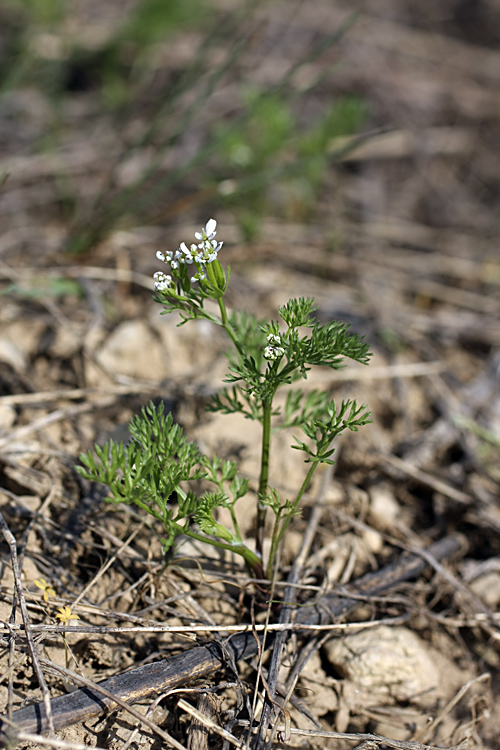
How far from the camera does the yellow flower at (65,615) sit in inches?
68.7

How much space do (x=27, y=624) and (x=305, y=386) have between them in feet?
5.41

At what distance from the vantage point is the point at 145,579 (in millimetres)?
1956

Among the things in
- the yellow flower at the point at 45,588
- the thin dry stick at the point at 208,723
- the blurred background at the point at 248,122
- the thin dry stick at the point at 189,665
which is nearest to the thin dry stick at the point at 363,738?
the thin dry stick at the point at 208,723

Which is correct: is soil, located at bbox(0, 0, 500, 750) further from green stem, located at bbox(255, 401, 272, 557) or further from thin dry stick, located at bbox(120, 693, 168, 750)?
green stem, located at bbox(255, 401, 272, 557)

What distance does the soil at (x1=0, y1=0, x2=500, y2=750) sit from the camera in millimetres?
1837

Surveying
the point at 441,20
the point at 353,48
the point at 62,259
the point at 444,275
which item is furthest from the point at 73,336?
the point at 441,20

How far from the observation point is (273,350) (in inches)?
62.6

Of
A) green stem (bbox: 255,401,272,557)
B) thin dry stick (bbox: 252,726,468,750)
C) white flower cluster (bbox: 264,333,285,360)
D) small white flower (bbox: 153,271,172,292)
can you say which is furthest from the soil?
white flower cluster (bbox: 264,333,285,360)

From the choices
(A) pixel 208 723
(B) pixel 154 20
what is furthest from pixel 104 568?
(B) pixel 154 20

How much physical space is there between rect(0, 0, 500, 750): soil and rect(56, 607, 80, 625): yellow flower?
1.5 inches

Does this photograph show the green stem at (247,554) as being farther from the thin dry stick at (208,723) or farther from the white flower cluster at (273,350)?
the white flower cluster at (273,350)

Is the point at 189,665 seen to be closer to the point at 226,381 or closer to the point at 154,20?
the point at 226,381

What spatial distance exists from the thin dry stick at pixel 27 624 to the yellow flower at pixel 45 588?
94 millimetres

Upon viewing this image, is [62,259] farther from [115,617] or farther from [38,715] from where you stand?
[38,715]
